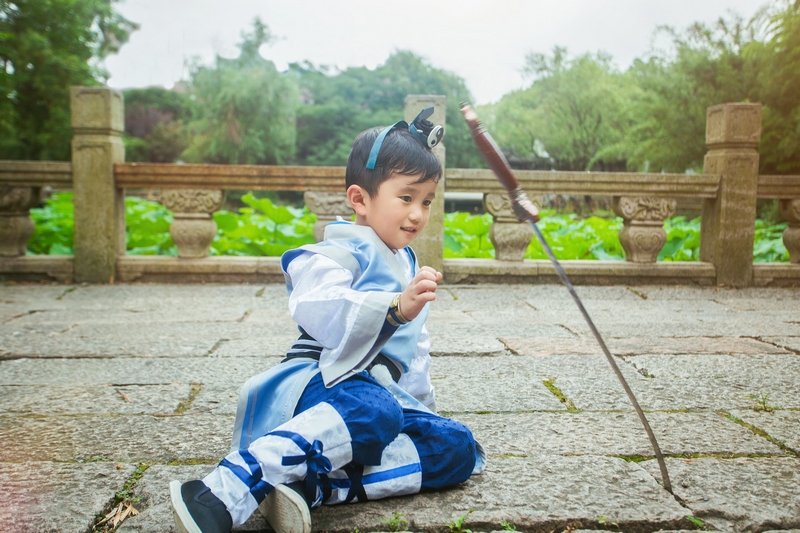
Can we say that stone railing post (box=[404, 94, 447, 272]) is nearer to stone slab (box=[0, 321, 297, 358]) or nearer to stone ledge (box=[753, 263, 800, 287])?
stone slab (box=[0, 321, 297, 358])

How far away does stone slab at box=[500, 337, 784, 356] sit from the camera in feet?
9.86

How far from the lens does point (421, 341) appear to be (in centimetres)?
179

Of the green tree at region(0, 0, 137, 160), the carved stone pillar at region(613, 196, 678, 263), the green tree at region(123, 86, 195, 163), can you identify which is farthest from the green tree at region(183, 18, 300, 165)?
the carved stone pillar at region(613, 196, 678, 263)

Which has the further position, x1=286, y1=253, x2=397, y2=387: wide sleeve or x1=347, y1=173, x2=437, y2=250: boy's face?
x1=347, y1=173, x2=437, y2=250: boy's face

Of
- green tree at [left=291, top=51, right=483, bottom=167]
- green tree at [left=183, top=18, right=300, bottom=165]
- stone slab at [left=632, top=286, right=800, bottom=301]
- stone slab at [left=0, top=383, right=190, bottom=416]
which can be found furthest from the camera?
green tree at [left=291, top=51, right=483, bottom=167]

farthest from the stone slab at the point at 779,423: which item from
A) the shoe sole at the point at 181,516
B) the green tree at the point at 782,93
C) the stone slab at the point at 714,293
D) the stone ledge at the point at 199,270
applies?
the green tree at the point at 782,93

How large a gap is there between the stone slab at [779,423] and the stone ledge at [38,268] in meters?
4.62

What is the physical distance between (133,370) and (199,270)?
2517mm

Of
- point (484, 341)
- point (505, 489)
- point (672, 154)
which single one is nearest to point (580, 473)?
point (505, 489)

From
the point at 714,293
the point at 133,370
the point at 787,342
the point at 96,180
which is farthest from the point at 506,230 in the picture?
the point at 133,370

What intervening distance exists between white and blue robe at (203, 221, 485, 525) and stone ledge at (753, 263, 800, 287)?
172 inches

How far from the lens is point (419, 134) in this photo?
1.62 metres

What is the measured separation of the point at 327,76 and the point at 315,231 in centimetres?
3762

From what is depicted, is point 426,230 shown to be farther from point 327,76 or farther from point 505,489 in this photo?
point 327,76
